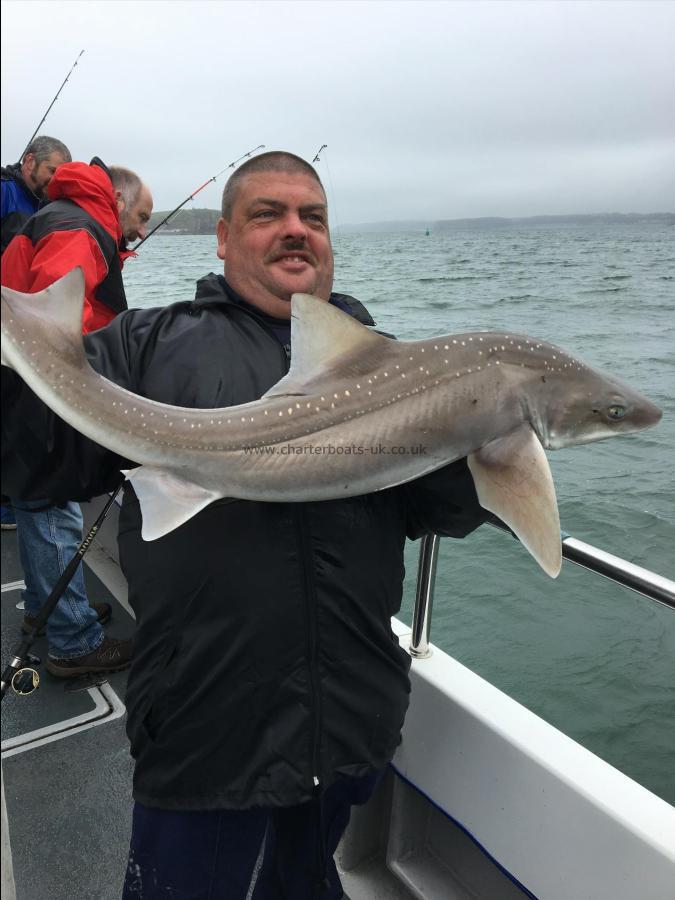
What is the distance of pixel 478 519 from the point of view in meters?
1.74

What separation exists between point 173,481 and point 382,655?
0.73 m

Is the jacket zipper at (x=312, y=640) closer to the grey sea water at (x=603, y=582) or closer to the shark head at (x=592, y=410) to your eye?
the shark head at (x=592, y=410)

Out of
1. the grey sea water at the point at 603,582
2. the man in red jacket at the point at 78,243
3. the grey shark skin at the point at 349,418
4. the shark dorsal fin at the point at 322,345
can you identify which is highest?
the man in red jacket at the point at 78,243

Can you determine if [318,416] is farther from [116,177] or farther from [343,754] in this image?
[116,177]

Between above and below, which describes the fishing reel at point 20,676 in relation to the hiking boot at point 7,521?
above

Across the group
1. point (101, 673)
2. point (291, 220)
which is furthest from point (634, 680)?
point (291, 220)

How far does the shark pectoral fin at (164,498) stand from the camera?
1422 millimetres

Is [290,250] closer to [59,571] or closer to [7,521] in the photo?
[59,571]

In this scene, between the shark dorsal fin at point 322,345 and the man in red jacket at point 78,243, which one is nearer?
the shark dorsal fin at point 322,345

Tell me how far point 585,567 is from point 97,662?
101 inches

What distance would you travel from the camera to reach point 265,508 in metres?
1.63

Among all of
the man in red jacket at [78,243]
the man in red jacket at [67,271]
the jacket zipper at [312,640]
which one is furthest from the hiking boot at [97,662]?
the jacket zipper at [312,640]

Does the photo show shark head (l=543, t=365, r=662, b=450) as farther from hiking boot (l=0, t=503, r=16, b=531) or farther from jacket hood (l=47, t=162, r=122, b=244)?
hiking boot (l=0, t=503, r=16, b=531)

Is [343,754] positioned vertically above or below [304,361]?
below
